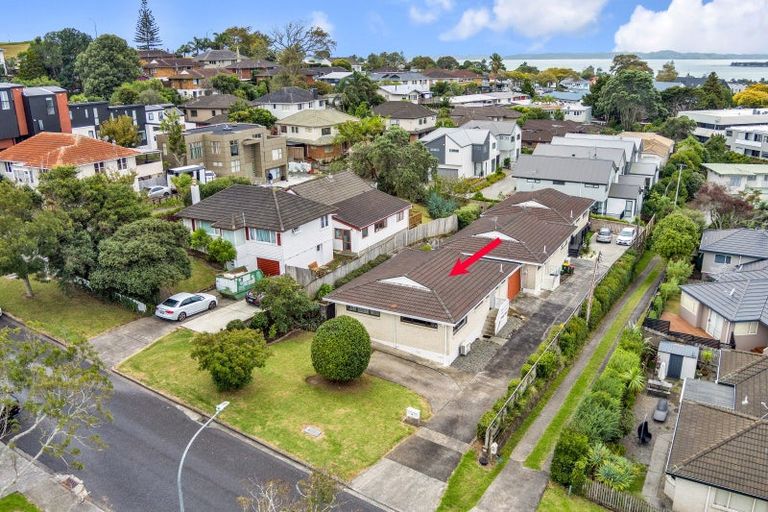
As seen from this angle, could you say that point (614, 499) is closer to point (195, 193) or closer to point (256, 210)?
point (256, 210)

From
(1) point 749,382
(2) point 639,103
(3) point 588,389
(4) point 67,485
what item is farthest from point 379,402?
(2) point 639,103

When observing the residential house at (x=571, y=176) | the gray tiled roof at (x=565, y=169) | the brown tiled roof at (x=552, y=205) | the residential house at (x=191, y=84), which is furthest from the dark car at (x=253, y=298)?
the residential house at (x=191, y=84)

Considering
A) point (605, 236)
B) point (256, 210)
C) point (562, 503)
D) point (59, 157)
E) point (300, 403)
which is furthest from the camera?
point (605, 236)

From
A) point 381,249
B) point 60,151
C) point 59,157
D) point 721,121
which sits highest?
point 60,151

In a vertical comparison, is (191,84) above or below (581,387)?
above

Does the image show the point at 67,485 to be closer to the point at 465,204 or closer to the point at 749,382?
the point at 749,382

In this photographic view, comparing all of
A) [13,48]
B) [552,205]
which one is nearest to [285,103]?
[552,205]

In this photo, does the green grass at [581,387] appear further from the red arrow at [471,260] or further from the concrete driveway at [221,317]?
the concrete driveway at [221,317]
